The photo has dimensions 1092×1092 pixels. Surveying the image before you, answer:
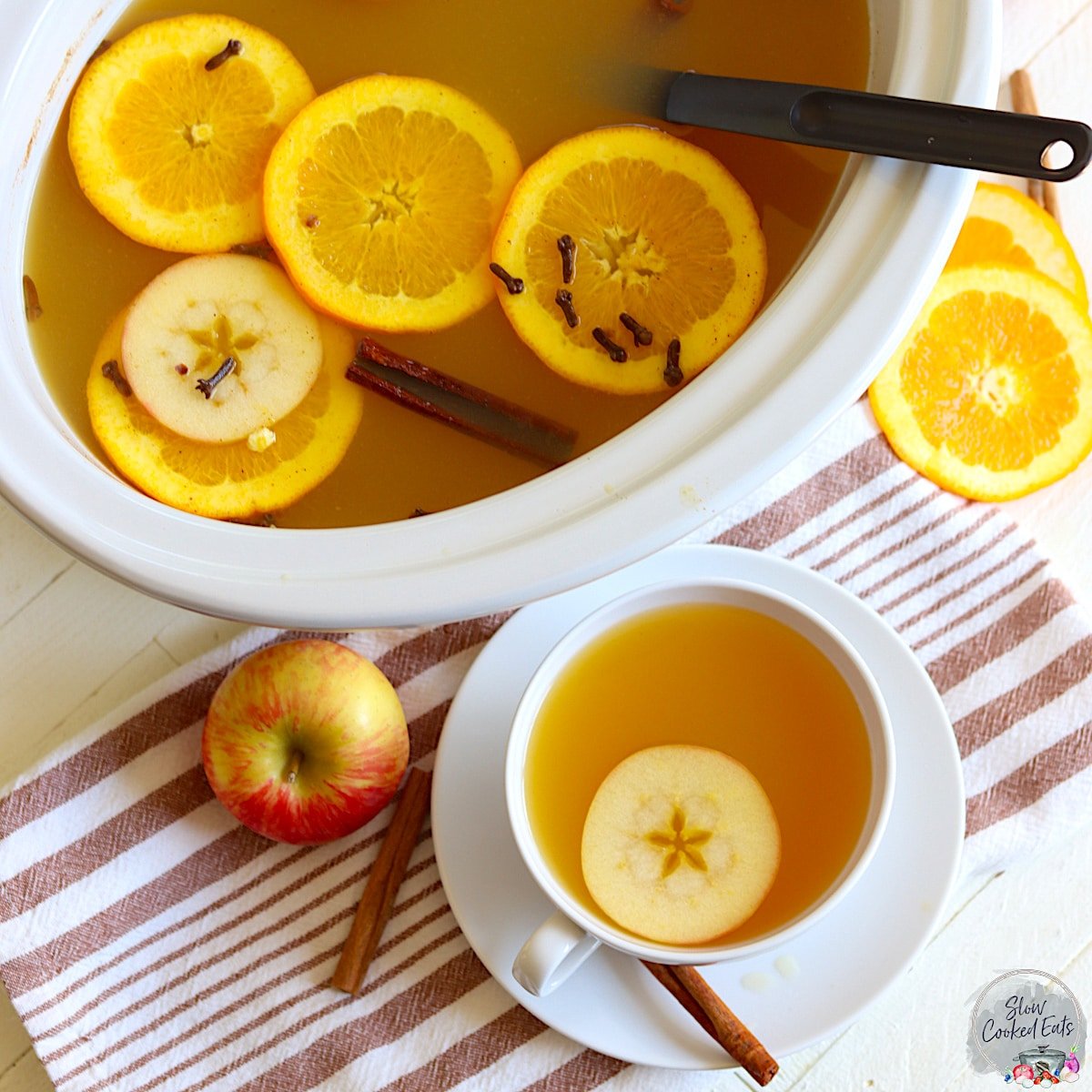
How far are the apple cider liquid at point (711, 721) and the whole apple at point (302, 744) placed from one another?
0.42 feet

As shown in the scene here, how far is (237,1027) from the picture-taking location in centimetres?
85

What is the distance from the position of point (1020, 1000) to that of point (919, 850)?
0.58 feet

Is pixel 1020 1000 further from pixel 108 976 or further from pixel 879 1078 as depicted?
pixel 108 976

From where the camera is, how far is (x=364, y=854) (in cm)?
86

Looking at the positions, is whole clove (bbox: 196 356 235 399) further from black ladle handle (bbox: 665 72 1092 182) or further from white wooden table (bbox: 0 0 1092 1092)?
black ladle handle (bbox: 665 72 1092 182)

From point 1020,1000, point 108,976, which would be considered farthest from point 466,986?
point 1020,1000

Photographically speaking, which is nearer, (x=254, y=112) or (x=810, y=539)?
(x=254, y=112)

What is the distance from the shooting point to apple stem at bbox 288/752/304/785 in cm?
83

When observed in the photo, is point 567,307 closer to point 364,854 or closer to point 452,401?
point 452,401

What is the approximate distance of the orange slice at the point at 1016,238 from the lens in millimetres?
925

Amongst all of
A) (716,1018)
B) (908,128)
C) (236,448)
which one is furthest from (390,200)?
(716,1018)

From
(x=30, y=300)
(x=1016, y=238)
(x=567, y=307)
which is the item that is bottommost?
(x=1016, y=238)

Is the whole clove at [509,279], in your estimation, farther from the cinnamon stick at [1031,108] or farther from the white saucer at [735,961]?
the cinnamon stick at [1031,108]

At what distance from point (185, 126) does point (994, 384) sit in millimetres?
641
